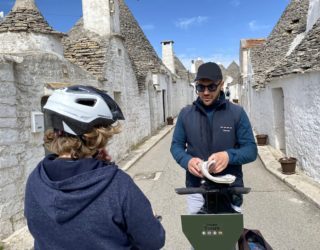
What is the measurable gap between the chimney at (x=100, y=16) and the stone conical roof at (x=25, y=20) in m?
4.51

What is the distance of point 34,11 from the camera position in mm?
8281

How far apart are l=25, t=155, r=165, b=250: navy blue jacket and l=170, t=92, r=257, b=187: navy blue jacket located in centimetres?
149

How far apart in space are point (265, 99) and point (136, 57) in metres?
8.92

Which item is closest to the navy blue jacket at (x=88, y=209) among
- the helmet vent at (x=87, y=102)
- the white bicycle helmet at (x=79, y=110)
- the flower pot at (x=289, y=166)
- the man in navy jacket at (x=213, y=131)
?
the white bicycle helmet at (x=79, y=110)

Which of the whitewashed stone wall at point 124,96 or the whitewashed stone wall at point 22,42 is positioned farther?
the whitewashed stone wall at point 124,96

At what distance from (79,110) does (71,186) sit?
362 mm

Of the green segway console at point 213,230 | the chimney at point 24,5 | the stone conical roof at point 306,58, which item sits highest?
the chimney at point 24,5

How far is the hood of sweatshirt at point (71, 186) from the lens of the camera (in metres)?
Answer: 1.61

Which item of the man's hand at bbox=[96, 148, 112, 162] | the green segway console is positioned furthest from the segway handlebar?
the man's hand at bbox=[96, 148, 112, 162]

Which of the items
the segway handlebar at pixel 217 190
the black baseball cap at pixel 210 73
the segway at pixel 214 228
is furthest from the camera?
the black baseball cap at pixel 210 73

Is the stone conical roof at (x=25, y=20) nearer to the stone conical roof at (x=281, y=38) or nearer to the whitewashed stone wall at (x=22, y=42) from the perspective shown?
the whitewashed stone wall at (x=22, y=42)

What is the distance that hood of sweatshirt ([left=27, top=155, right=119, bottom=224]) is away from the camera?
1.61 metres

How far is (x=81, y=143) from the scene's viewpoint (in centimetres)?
170

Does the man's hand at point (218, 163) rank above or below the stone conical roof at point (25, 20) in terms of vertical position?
below
